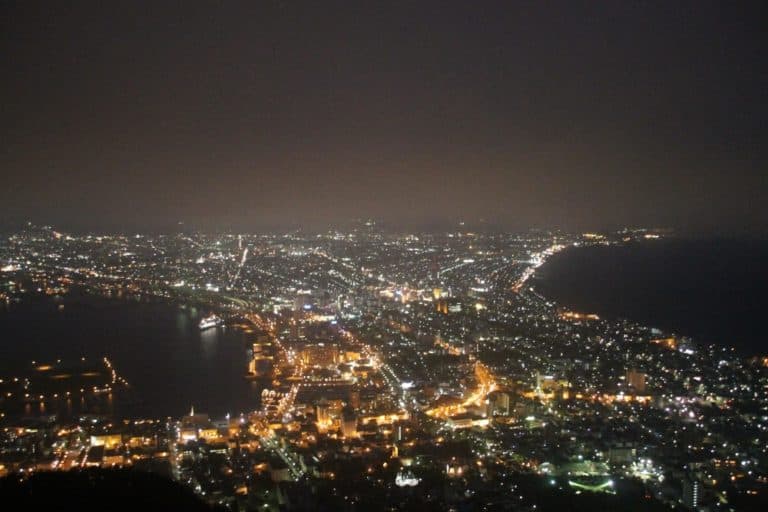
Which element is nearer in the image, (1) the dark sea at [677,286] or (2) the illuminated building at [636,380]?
(2) the illuminated building at [636,380]

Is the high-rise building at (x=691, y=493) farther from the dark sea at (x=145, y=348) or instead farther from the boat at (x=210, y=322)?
the boat at (x=210, y=322)

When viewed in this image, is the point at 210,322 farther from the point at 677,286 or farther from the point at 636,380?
the point at 677,286

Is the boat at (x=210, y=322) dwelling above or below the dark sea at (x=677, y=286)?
above

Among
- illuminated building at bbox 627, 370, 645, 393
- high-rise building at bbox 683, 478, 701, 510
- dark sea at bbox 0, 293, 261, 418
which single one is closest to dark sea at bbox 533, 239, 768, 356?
illuminated building at bbox 627, 370, 645, 393

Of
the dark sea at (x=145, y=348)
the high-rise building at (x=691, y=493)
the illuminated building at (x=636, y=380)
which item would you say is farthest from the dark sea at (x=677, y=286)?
the dark sea at (x=145, y=348)

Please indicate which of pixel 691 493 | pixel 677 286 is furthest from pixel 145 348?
pixel 677 286

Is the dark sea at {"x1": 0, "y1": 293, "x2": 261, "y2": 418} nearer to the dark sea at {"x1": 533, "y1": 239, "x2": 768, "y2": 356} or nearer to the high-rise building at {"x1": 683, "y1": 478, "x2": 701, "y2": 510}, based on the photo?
the high-rise building at {"x1": 683, "y1": 478, "x2": 701, "y2": 510}

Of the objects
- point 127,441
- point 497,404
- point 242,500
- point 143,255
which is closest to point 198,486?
point 242,500
